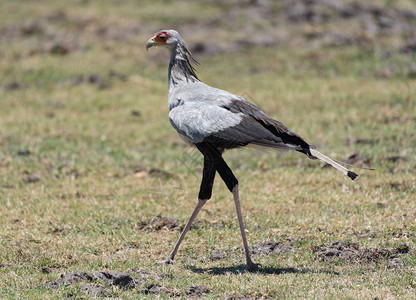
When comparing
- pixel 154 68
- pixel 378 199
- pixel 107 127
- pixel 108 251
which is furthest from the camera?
pixel 154 68

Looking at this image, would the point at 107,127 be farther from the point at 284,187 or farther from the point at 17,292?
the point at 17,292

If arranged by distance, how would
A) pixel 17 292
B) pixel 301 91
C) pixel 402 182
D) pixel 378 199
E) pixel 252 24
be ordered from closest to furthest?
pixel 17 292, pixel 378 199, pixel 402 182, pixel 301 91, pixel 252 24

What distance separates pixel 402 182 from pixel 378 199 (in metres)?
0.73

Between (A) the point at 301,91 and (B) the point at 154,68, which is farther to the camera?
(B) the point at 154,68

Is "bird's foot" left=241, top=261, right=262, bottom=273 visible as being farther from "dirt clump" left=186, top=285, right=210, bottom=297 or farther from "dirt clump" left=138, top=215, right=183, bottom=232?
"dirt clump" left=138, top=215, right=183, bottom=232

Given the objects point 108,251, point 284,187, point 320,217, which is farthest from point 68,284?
point 284,187

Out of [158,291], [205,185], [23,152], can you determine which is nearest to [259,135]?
[205,185]

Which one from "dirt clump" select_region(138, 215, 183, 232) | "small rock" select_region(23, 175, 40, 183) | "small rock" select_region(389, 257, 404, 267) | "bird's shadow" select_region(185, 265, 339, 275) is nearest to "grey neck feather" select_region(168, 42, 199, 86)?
"dirt clump" select_region(138, 215, 183, 232)

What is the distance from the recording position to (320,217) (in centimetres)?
721

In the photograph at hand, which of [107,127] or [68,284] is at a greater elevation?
[68,284]

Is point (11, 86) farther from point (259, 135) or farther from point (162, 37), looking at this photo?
point (259, 135)

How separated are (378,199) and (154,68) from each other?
8815 millimetres

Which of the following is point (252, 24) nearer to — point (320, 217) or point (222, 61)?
point (222, 61)

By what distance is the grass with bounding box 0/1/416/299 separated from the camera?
5723mm
